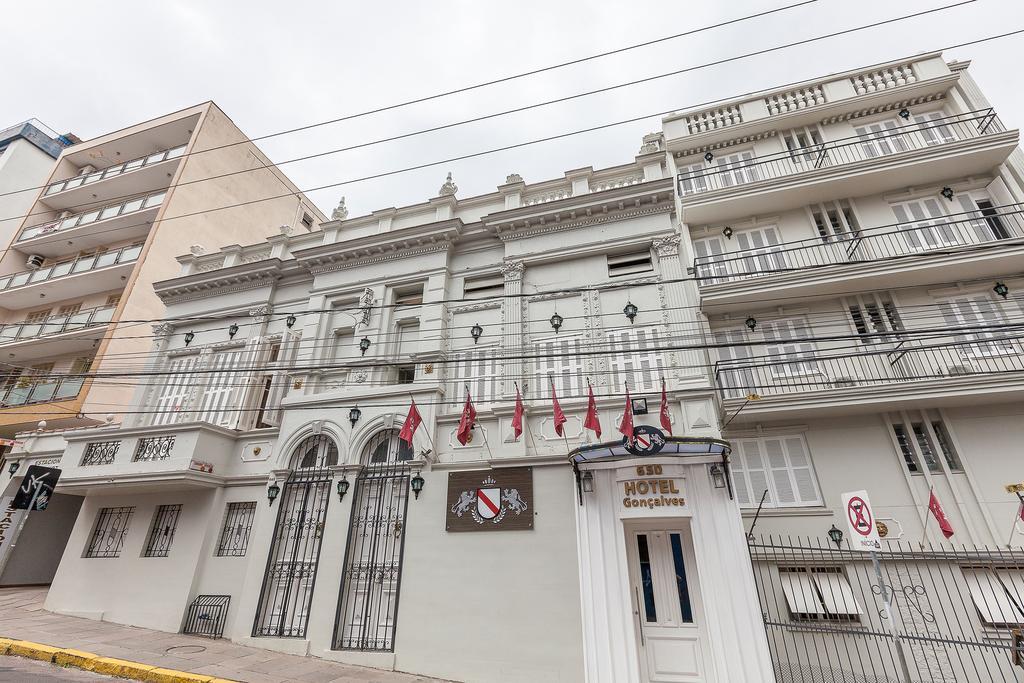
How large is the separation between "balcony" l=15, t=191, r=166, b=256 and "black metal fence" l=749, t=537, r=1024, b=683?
93.5 ft

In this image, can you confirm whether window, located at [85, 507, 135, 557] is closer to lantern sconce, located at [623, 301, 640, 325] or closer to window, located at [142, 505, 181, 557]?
window, located at [142, 505, 181, 557]

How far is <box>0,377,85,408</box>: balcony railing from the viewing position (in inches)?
777

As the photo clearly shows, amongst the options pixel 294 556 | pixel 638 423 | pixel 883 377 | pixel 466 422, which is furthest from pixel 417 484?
pixel 883 377

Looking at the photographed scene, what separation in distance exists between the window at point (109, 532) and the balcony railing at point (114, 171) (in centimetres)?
1735

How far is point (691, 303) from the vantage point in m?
11.4

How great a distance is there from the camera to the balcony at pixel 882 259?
34.9 feet

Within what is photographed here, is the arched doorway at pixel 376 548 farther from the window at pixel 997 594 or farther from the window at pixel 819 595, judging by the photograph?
the window at pixel 997 594

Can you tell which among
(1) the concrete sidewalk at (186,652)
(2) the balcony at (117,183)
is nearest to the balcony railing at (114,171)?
(2) the balcony at (117,183)

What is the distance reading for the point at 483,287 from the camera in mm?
13484

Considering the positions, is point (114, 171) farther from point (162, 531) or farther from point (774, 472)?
point (774, 472)

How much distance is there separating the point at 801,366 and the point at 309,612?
13362 mm

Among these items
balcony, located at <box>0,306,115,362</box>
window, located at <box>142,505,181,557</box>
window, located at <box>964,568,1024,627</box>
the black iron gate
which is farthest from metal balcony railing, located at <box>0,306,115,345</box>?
window, located at <box>964,568,1024,627</box>

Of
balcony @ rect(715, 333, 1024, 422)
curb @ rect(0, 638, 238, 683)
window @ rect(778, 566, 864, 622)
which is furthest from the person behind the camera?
balcony @ rect(715, 333, 1024, 422)

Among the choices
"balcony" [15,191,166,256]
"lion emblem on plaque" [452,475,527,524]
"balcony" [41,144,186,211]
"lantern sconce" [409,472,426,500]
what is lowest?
"lion emblem on plaque" [452,475,527,524]
